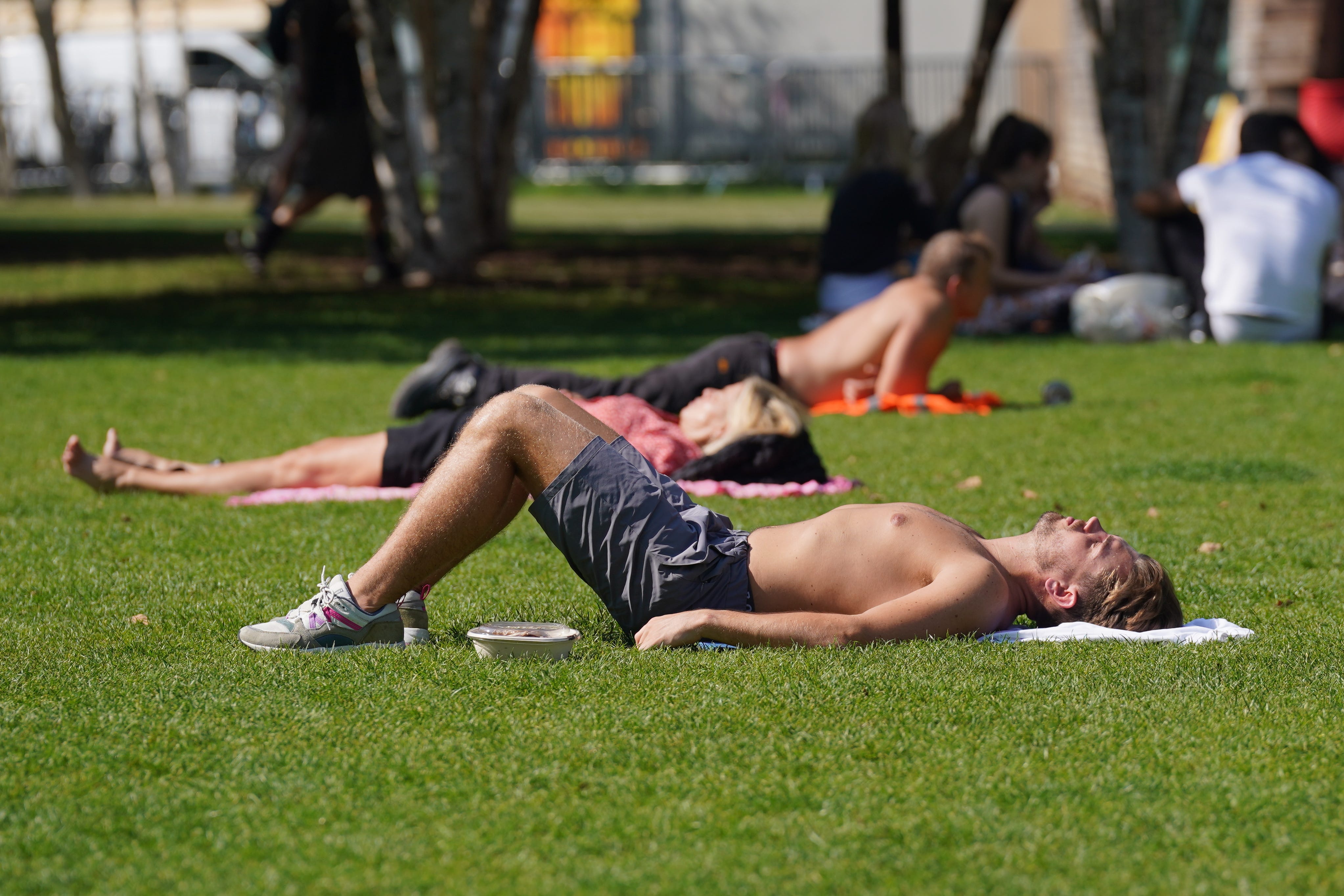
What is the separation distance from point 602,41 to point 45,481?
30102 millimetres

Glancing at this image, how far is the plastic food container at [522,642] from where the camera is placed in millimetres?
4156

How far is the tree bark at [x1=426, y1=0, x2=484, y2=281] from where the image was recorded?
43.9ft

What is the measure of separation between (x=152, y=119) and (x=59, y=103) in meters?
2.34

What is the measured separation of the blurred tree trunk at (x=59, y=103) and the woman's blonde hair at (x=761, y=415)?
20974 mm

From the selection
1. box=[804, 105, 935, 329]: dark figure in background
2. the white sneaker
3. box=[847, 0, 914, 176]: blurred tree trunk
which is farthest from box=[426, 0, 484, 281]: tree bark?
the white sneaker

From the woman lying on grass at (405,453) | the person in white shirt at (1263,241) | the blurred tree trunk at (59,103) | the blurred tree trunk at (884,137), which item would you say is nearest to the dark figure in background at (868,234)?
the blurred tree trunk at (884,137)

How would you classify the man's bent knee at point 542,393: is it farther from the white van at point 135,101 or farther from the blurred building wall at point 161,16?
the blurred building wall at point 161,16

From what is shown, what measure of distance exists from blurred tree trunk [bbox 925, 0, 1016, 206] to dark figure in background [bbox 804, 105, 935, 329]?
3973 millimetres

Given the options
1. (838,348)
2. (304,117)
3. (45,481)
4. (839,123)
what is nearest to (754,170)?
(839,123)

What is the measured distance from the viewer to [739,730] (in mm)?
3703

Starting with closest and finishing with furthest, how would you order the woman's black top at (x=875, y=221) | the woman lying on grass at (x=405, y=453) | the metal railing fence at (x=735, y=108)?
1. the woman lying on grass at (x=405, y=453)
2. the woman's black top at (x=875, y=221)
3. the metal railing fence at (x=735, y=108)

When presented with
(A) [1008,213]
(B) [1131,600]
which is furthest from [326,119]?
(B) [1131,600]

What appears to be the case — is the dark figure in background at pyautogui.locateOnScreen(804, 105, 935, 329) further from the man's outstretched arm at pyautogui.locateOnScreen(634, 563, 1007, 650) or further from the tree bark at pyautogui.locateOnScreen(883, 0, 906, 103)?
the man's outstretched arm at pyautogui.locateOnScreen(634, 563, 1007, 650)

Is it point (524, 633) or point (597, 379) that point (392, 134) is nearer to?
point (597, 379)
